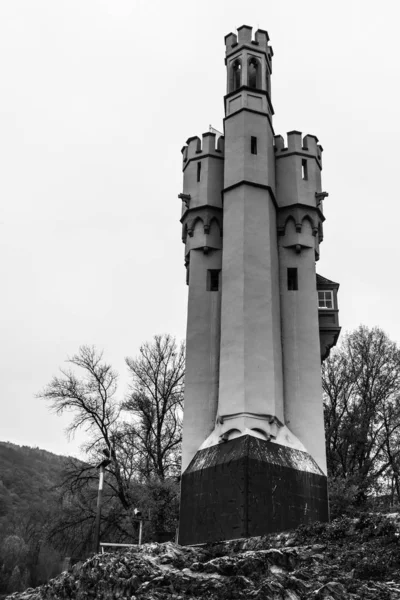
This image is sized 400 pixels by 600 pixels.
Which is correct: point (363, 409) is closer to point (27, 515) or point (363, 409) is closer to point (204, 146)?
point (204, 146)

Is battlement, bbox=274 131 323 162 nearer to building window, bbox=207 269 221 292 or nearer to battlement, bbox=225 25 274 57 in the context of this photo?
battlement, bbox=225 25 274 57

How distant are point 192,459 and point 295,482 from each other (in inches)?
139

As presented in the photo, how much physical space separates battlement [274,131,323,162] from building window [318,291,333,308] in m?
5.18

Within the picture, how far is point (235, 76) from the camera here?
25.9 meters

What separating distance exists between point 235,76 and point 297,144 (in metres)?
3.59

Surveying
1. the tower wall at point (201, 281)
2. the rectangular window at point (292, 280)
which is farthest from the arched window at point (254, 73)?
the rectangular window at point (292, 280)

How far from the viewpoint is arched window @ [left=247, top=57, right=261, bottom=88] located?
25516 millimetres

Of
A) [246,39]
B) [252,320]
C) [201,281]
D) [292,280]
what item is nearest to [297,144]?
[246,39]

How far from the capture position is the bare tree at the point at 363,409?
31391 mm

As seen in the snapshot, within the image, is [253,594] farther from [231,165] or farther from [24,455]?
[24,455]

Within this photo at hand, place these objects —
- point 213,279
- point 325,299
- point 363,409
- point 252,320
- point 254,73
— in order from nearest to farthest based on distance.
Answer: point 252,320 < point 213,279 < point 325,299 < point 254,73 < point 363,409

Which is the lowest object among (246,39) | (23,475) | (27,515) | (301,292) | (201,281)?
(27,515)

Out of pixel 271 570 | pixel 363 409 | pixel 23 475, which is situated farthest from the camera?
pixel 23 475

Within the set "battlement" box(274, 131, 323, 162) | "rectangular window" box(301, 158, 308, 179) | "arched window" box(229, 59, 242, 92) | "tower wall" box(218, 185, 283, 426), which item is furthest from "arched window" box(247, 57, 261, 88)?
"tower wall" box(218, 185, 283, 426)
